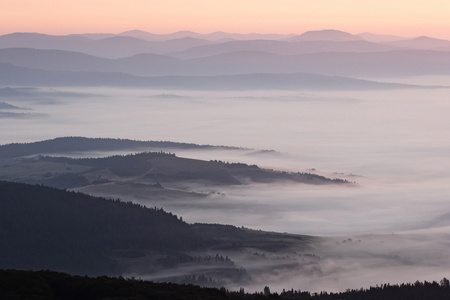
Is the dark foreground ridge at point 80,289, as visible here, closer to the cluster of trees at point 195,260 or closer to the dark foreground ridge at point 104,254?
the dark foreground ridge at point 104,254

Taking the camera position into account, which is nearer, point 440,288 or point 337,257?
point 440,288

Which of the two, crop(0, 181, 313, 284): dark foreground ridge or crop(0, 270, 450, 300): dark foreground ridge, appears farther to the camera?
crop(0, 181, 313, 284): dark foreground ridge

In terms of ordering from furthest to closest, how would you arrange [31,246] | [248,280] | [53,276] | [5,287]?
[31,246] → [248,280] → [53,276] → [5,287]

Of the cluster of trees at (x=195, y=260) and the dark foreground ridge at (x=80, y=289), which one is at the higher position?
the cluster of trees at (x=195, y=260)

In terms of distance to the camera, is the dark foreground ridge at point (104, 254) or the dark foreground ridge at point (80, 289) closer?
the dark foreground ridge at point (80, 289)

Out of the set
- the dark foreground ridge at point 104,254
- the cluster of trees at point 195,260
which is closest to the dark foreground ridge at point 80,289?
the dark foreground ridge at point 104,254

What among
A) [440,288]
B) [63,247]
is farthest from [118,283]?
[63,247]

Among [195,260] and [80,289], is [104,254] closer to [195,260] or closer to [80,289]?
[195,260]

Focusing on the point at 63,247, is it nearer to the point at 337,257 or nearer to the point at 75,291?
the point at 337,257

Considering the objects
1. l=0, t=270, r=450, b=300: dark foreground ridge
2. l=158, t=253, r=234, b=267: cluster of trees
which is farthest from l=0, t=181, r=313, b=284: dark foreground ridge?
l=0, t=270, r=450, b=300: dark foreground ridge

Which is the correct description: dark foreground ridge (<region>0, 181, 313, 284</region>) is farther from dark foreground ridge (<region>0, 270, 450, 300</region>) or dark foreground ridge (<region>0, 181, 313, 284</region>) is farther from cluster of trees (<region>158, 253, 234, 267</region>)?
dark foreground ridge (<region>0, 270, 450, 300</region>)

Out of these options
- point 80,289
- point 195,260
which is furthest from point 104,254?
point 80,289
